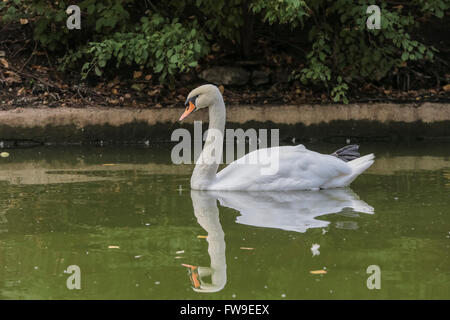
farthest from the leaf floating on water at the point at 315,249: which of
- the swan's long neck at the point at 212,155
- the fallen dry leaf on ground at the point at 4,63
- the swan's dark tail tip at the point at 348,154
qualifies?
the fallen dry leaf on ground at the point at 4,63

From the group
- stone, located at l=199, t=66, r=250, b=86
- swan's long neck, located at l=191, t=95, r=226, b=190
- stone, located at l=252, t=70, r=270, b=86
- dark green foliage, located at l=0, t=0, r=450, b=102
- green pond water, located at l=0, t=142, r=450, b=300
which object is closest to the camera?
green pond water, located at l=0, t=142, r=450, b=300

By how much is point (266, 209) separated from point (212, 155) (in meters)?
1.22

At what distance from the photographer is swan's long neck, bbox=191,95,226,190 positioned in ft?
25.9

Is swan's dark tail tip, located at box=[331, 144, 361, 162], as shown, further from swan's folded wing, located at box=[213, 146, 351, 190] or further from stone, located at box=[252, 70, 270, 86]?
stone, located at box=[252, 70, 270, 86]

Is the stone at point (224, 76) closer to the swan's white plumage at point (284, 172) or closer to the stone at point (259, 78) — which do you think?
the stone at point (259, 78)

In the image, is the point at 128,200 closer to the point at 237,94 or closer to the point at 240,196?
the point at 240,196

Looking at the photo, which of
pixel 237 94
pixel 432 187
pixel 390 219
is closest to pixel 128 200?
pixel 390 219

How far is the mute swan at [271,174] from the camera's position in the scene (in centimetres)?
779

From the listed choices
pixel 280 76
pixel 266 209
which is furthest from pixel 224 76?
pixel 266 209

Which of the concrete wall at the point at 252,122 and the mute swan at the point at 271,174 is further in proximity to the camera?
the concrete wall at the point at 252,122

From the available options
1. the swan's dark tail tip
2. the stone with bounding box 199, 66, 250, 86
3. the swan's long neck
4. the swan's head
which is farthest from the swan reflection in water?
the stone with bounding box 199, 66, 250, 86

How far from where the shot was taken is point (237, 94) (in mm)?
13023

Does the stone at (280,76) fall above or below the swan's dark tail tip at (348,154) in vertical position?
above

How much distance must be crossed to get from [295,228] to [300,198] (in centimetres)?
145
